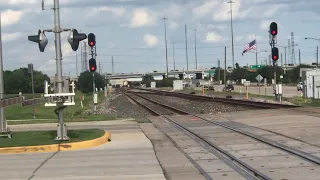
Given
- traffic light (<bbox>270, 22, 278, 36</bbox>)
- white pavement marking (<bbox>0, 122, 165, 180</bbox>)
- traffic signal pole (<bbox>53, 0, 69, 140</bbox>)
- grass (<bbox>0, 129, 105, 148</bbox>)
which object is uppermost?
traffic light (<bbox>270, 22, 278, 36</bbox>)

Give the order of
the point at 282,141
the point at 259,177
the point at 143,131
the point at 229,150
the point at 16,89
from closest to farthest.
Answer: the point at 259,177 < the point at 229,150 < the point at 282,141 < the point at 143,131 < the point at 16,89

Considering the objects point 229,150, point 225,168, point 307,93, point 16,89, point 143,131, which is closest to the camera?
point 225,168

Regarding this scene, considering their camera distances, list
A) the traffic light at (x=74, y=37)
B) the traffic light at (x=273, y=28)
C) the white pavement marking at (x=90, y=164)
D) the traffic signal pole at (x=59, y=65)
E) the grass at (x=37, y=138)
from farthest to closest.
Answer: the traffic light at (x=273, y=28)
the traffic light at (x=74, y=37)
the traffic signal pole at (x=59, y=65)
the grass at (x=37, y=138)
the white pavement marking at (x=90, y=164)

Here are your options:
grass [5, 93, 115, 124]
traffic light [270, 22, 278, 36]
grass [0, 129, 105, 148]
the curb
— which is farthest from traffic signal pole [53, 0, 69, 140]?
traffic light [270, 22, 278, 36]

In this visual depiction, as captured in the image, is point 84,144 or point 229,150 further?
point 84,144

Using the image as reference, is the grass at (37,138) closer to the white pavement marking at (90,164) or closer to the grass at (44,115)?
the white pavement marking at (90,164)

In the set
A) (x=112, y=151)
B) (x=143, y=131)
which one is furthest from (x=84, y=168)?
(x=143, y=131)

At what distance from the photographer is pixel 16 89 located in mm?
129500

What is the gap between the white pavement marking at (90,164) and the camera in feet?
31.2

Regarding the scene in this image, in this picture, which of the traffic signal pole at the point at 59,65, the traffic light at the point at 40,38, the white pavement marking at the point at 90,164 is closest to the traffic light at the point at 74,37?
the traffic signal pole at the point at 59,65

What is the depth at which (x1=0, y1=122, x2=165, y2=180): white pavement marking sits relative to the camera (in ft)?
31.2

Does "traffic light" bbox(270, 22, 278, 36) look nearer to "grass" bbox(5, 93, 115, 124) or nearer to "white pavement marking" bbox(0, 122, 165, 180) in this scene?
"grass" bbox(5, 93, 115, 124)

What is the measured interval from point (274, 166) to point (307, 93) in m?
33.1

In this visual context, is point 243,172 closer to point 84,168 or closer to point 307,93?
point 84,168
